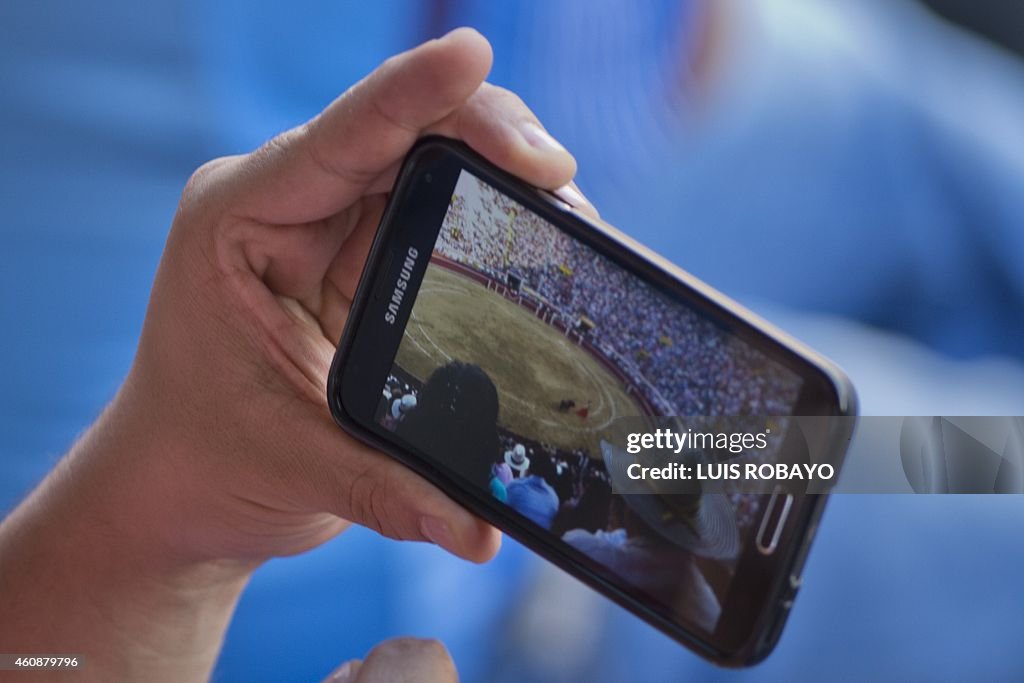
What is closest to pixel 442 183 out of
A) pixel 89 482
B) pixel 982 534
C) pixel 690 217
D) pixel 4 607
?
pixel 89 482

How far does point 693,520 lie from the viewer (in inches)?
23.7

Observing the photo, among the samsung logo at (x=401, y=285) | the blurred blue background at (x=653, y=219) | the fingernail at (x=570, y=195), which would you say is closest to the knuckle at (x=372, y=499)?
the samsung logo at (x=401, y=285)

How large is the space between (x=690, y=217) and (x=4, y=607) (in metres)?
0.95

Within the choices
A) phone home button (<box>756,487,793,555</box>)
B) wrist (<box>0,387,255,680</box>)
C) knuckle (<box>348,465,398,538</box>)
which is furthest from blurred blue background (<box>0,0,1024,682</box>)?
phone home button (<box>756,487,793,555</box>)

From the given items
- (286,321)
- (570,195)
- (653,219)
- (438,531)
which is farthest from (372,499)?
(653,219)

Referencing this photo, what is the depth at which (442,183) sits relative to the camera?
2.19 ft

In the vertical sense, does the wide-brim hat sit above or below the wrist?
above

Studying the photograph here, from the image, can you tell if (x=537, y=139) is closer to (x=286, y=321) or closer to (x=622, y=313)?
(x=622, y=313)

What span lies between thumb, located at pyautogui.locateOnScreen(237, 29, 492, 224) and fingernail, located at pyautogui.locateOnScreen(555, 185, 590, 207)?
92 mm

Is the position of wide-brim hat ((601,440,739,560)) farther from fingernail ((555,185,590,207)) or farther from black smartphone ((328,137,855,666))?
fingernail ((555,185,590,207))

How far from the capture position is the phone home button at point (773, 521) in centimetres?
57

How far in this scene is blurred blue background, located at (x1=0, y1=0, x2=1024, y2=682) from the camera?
125 cm

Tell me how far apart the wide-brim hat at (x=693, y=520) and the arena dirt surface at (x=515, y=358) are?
1.5 inches

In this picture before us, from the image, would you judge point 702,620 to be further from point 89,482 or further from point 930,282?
point 930,282
